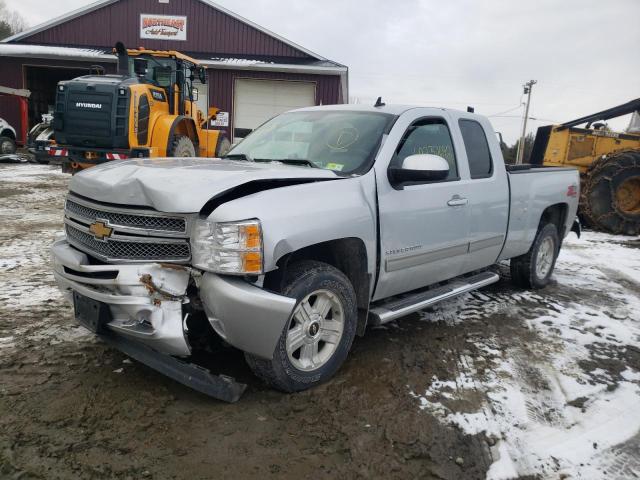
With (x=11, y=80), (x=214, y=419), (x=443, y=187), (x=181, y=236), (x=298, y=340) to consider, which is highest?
(x=11, y=80)

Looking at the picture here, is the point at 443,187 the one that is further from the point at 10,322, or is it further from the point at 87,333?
the point at 10,322

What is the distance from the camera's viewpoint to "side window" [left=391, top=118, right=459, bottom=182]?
3984mm

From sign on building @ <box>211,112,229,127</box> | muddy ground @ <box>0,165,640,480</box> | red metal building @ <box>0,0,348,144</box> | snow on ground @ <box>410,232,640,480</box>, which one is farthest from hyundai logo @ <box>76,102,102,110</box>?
red metal building @ <box>0,0,348,144</box>

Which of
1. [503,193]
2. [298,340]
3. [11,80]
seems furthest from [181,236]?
[11,80]

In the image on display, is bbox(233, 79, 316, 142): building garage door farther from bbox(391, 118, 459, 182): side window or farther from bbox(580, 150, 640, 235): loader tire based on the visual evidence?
bbox(391, 118, 459, 182): side window

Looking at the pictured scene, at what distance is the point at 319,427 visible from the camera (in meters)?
2.90

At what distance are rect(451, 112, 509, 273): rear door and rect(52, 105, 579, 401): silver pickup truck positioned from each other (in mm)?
37

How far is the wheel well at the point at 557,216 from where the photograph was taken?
6002 millimetres

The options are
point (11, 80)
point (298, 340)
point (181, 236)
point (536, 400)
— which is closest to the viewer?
point (181, 236)

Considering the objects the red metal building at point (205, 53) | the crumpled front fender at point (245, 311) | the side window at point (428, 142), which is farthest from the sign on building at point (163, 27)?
the crumpled front fender at point (245, 311)

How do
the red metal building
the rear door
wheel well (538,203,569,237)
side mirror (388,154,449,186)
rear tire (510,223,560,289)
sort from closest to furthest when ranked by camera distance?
side mirror (388,154,449,186)
the rear door
rear tire (510,223,560,289)
wheel well (538,203,569,237)
the red metal building

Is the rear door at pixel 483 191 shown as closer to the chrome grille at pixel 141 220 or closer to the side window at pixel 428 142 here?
the side window at pixel 428 142

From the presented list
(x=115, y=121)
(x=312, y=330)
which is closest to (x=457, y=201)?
(x=312, y=330)

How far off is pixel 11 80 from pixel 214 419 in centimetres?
2448
